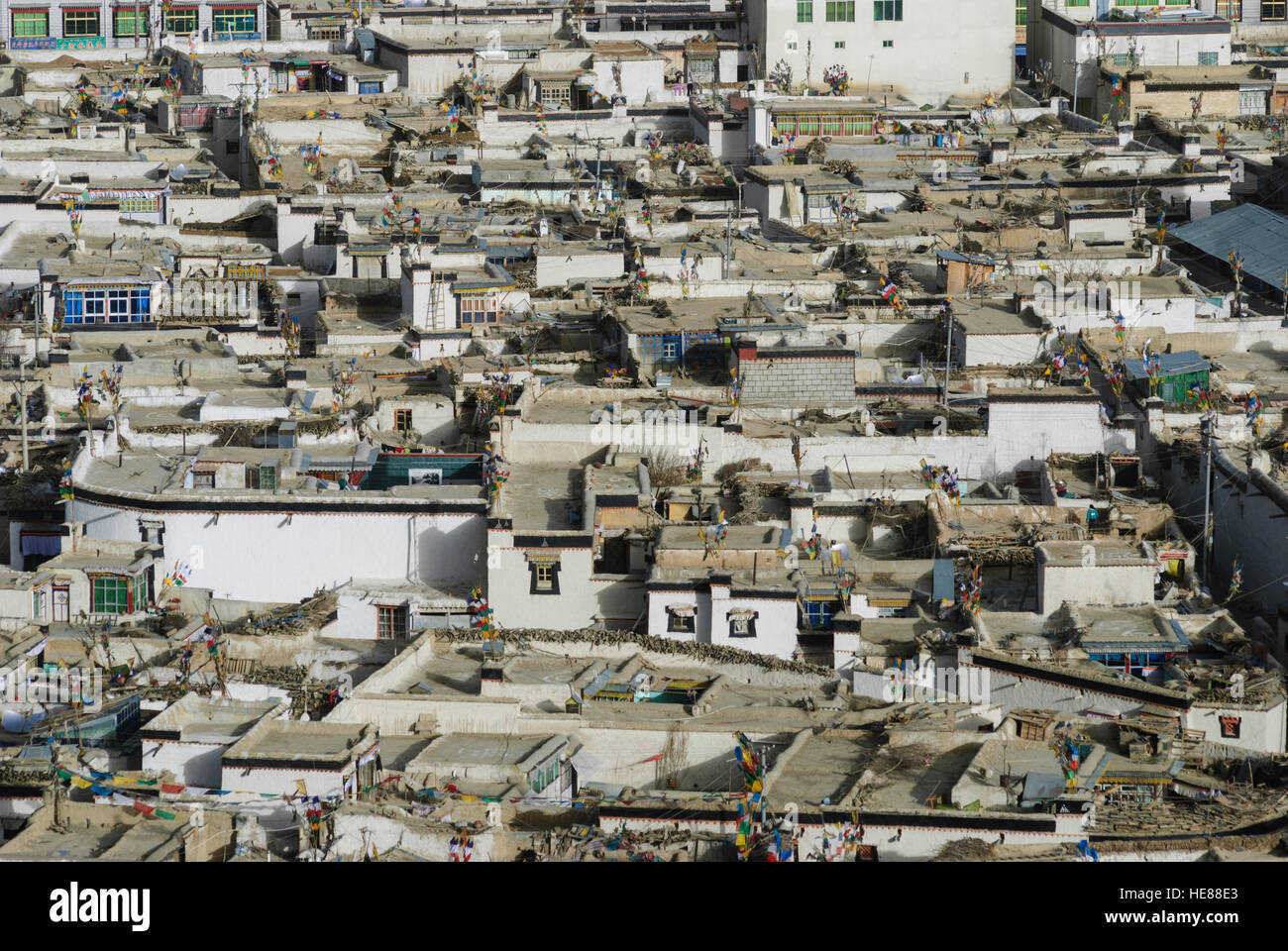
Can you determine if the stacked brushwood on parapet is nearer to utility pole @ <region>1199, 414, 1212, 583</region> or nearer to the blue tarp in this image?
utility pole @ <region>1199, 414, 1212, 583</region>

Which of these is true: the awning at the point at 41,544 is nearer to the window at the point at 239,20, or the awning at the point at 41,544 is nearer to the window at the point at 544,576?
the window at the point at 544,576

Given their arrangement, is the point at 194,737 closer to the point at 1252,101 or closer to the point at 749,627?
the point at 749,627

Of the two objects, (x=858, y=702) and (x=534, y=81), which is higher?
(x=534, y=81)

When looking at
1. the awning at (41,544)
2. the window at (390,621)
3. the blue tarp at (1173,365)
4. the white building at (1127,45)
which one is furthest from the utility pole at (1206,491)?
the white building at (1127,45)

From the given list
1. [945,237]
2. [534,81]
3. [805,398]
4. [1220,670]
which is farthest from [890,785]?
[534,81]

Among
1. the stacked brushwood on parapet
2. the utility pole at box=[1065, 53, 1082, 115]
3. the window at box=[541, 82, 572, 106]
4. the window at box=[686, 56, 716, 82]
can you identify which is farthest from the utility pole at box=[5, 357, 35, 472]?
the utility pole at box=[1065, 53, 1082, 115]

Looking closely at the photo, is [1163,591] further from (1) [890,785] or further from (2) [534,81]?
(2) [534,81]
